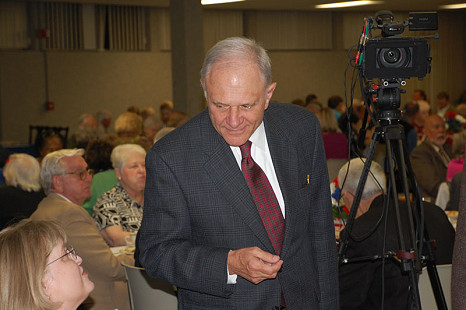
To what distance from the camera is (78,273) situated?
1924 mm

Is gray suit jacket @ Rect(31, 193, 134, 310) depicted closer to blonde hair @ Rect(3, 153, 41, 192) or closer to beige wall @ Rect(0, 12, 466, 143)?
blonde hair @ Rect(3, 153, 41, 192)

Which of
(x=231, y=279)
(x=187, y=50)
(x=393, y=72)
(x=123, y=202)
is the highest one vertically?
(x=187, y=50)

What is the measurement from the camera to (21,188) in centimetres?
466

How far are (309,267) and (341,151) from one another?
533cm

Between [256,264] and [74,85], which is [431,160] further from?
[74,85]

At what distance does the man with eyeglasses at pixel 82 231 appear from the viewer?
348cm

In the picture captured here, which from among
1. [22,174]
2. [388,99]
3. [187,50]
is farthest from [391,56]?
[187,50]

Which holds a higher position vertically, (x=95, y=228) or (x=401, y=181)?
(x=401, y=181)

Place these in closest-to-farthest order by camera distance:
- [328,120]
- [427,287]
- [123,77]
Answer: [427,287]
[328,120]
[123,77]

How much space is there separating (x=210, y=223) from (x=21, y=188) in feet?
10.3

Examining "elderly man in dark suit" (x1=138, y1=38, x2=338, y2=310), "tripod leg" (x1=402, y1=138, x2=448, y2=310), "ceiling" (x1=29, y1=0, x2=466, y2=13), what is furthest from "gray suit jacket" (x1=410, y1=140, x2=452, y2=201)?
"ceiling" (x1=29, y1=0, x2=466, y2=13)

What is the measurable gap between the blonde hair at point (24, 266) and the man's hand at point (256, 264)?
0.54 meters

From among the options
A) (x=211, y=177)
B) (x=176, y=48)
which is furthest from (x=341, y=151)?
(x=211, y=177)

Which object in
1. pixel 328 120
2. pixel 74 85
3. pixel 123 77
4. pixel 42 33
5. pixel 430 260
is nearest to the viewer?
pixel 430 260
